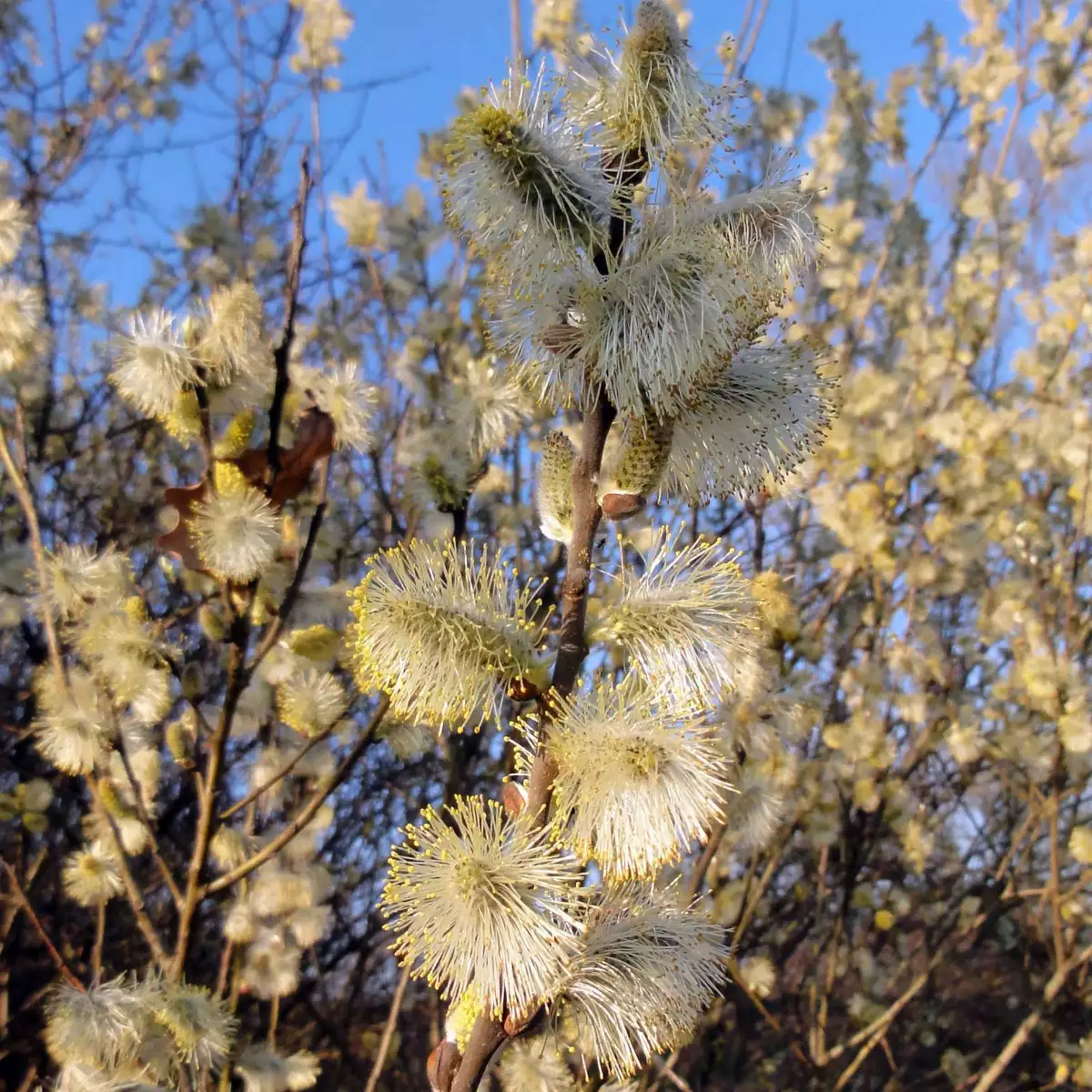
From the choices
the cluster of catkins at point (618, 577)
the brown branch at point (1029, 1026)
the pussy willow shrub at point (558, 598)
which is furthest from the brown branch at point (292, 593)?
the brown branch at point (1029, 1026)

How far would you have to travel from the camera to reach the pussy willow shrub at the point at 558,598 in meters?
1.26

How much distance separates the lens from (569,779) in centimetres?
124

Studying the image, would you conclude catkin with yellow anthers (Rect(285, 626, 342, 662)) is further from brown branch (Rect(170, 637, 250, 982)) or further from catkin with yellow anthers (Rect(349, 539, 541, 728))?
catkin with yellow anthers (Rect(349, 539, 541, 728))

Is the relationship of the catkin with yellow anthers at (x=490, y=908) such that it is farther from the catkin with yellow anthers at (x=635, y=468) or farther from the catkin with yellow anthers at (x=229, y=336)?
the catkin with yellow anthers at (x=229, y=336)

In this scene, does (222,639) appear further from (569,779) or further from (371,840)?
(371,840)

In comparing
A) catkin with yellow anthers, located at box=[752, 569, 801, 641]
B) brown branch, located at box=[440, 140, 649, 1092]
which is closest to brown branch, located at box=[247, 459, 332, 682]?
brown branch, located at box=[440, 140, 649, 1092]

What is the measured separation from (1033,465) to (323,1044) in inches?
151

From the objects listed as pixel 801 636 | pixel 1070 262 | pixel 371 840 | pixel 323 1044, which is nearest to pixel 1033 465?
pixel 1070 262

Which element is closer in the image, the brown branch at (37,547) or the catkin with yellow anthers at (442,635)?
the catkin with yellow anthers at (442,635)

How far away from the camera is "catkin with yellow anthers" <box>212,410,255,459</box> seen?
2039 mm

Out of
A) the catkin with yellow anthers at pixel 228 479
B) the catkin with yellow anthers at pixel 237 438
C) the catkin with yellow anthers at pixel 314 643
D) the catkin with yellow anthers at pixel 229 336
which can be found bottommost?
the catkin with yellow anthers at pixel 314 643

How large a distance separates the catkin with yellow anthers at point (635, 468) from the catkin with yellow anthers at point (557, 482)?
0.22 feet

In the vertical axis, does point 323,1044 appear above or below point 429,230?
below

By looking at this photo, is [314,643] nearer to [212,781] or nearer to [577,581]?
[212,781]
